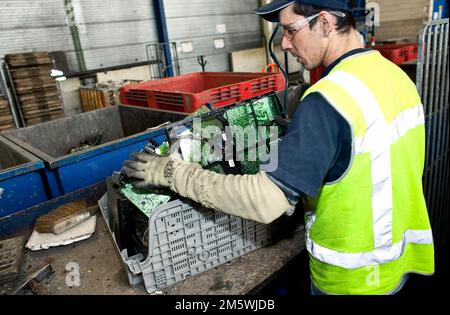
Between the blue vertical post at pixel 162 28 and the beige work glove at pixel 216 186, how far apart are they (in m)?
5.32

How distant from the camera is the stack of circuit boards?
1.16m

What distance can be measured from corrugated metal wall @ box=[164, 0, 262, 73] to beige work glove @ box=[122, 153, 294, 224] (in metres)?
5.92

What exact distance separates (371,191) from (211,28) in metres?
6.81

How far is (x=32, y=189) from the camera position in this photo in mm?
1755

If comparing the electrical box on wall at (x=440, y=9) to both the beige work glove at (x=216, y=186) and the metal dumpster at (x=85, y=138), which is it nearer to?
the metal dumpster at (x=85, y=138)

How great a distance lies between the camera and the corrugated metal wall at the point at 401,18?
5.81m

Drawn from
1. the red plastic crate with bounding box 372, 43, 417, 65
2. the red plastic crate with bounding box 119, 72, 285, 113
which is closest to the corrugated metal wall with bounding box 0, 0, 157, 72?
the red plastic crate with bounding box 119, 72, 285, 113

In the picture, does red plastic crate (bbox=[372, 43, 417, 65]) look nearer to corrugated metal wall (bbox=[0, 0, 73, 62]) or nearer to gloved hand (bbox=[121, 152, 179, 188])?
gloved hand (bbox=[121, 152, 179, 188])

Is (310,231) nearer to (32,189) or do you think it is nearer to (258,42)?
(32,189)

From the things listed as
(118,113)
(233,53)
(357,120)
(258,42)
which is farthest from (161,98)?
(258,42)

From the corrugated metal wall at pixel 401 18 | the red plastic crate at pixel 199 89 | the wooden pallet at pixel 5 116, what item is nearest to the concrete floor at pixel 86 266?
the red plastic crate at pixel 199 89

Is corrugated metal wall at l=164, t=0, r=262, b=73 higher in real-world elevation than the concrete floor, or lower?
higher

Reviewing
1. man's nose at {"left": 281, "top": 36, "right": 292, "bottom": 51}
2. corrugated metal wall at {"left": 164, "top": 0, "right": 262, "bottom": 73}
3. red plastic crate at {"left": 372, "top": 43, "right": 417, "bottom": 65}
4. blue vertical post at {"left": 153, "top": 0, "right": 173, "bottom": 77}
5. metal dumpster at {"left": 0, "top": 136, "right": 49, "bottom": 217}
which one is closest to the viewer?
man's nose at {"left": 281, "top": 36, "right": 292, "bottom": 51}
